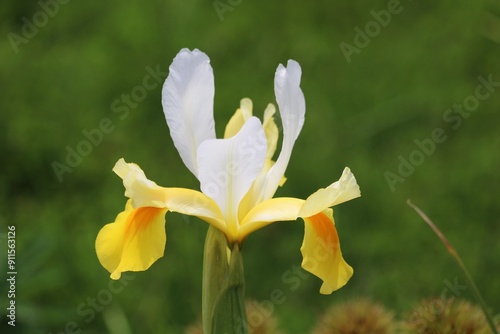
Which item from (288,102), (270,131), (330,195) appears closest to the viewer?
(330,195)

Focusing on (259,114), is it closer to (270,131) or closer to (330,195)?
(270,131)

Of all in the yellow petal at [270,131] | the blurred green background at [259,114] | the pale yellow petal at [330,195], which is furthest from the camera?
the blurred green background at [259,114]

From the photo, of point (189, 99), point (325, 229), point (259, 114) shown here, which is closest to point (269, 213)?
point (325, 229)

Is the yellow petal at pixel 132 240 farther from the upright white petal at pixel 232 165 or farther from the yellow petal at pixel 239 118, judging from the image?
the yellow petal at pixel 239 118

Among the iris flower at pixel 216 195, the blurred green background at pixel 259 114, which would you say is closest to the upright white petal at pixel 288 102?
the iris flower at pixel 216 195

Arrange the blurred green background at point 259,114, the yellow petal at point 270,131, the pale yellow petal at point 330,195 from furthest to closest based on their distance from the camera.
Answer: the blurred green background at point 259,114 < the yellow petal at point 270,131 < the pale yellow petal at point 330,195

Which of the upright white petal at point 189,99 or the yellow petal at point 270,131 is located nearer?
the upright white petal at point 189,99
